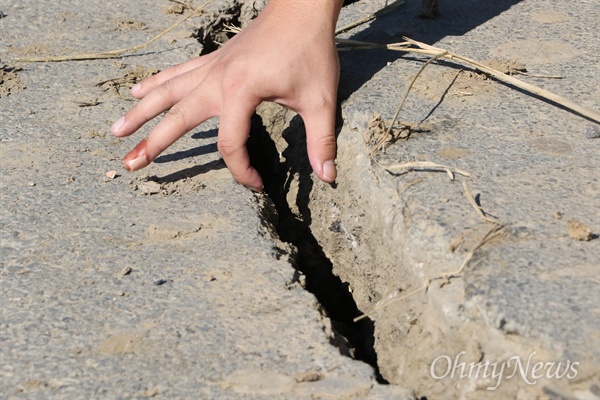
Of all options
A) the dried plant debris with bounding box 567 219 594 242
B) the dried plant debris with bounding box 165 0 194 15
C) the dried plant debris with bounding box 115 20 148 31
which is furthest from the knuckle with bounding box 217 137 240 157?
the dried plant debris with bounding box 165 0 194 15

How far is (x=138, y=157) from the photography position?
2021mm

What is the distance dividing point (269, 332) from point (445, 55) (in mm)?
1026

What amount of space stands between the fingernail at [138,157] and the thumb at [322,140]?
40cm

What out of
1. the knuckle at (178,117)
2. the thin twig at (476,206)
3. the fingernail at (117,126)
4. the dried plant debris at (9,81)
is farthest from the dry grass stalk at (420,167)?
the dried plant debris at (9,81)

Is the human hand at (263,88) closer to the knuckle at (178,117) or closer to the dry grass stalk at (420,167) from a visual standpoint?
the knuckle at (178,117)

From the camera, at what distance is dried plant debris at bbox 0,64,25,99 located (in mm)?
2469

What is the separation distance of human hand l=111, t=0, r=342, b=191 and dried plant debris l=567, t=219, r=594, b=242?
0.63 meters

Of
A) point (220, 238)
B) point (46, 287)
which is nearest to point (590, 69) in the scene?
point (220, 238)

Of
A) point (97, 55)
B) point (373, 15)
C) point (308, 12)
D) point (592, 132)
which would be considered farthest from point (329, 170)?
point (97, 55)

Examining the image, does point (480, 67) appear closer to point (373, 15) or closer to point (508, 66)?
point (508, 66)

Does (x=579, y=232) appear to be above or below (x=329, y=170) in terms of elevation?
above

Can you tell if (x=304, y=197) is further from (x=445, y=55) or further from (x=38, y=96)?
(x=38, y=96)

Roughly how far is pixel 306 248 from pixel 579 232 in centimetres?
78

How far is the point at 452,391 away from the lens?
1521mm
